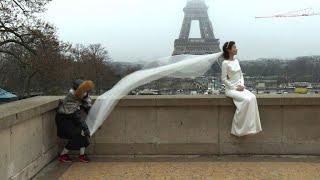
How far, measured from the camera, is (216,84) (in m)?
10.0

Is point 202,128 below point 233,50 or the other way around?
below

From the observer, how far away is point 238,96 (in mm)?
8773

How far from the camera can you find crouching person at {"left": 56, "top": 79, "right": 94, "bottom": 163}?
834 cm

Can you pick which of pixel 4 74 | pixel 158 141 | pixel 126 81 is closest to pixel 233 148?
pixel 158 141

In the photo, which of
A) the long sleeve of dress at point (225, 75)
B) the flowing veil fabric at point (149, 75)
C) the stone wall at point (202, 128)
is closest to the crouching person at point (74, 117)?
the flowing veil fabric at point (149, 75)

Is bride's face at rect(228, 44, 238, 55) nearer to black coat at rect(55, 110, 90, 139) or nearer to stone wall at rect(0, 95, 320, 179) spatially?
stone wall at rect(0, 95, 320, 179)

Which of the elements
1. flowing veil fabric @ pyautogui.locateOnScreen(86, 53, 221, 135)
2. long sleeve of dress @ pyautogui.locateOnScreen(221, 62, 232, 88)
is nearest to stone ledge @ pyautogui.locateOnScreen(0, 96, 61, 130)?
flowing veil fabric @ pyautogui.locateOnScreen(86, 53, 221, 135)

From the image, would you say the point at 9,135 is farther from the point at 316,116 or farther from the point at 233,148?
the point at 316,116

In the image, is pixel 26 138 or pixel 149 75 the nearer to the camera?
pixel 26 138

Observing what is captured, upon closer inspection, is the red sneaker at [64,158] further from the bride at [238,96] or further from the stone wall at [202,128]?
the bride at [238,96]

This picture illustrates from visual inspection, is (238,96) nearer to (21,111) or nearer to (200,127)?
(200,127)

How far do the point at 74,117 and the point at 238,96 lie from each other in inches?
101

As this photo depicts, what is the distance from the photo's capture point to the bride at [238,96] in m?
8.71

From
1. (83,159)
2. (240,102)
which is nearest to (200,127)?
(240,102)
